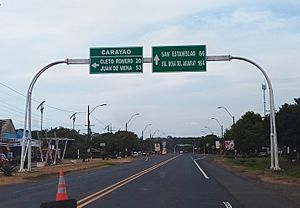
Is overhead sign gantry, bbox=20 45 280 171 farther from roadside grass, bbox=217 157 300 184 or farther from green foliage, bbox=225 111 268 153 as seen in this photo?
green foliage, bbox=225 111 268 153

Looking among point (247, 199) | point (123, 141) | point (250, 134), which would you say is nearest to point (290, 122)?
point (250, 134)

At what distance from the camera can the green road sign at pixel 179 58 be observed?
3550 cm

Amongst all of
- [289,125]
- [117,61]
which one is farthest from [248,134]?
[117,61]

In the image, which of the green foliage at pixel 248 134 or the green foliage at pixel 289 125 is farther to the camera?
the green foliage at pixel 248 134

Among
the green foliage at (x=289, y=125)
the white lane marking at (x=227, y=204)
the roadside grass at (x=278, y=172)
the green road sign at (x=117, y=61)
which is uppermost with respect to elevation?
the green road sign at (x=117, y=61)

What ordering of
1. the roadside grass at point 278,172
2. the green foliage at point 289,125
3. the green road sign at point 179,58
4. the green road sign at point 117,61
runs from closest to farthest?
the roadside grass at point 278,172 → the green road sign at point 179,58 → the green road sign at point 117,61 → the green foliage at point 289,125

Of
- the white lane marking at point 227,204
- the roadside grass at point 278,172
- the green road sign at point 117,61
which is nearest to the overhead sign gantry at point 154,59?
the green road sign at point 117,61

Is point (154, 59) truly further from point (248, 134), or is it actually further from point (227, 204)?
point (248, 134)

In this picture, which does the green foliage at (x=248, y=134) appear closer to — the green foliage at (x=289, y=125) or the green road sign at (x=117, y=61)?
the green foliage at (x=289, y=125)

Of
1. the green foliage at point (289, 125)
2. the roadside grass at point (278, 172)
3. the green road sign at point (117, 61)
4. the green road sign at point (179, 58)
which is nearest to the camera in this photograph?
the roadside grass at point (278, 172)

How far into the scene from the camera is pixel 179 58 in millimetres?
35562

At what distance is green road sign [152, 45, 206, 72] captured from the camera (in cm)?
3550

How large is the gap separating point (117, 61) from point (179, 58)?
396 cm

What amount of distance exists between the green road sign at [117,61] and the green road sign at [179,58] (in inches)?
43.8
